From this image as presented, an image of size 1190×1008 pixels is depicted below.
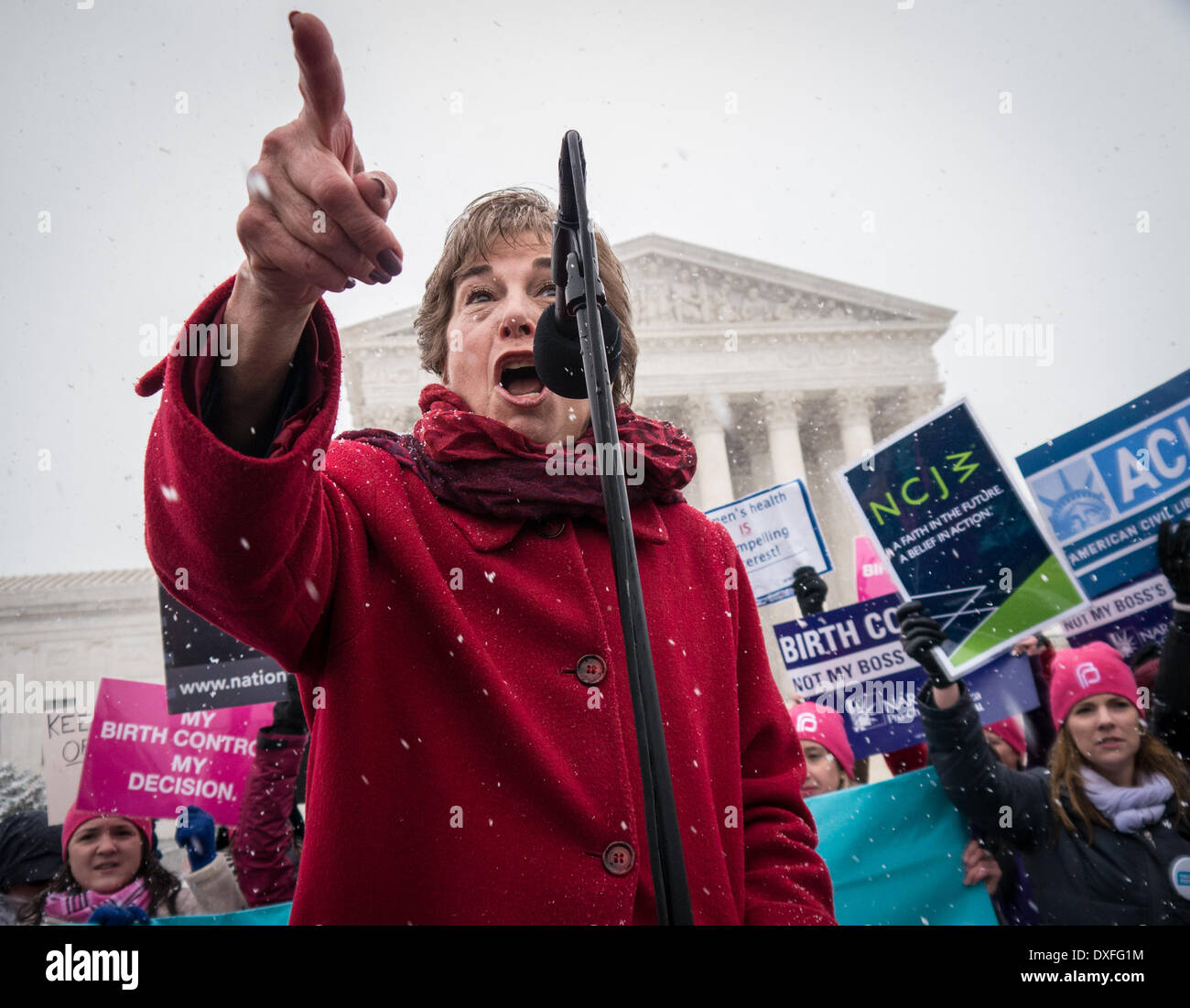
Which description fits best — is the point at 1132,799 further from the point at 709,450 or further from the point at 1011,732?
the point at 709,450

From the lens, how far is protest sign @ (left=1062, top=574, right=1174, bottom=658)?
389cm

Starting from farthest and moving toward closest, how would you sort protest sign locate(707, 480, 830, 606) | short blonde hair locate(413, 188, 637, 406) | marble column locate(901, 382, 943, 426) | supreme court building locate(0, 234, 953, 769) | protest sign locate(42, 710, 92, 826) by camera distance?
1. marble column locate(901, 382, 943, 426)
2. supreme court building locate(0, 234, 953, 769)
3. protest sign locate(707, 480, 830, 606)
4. protest sign locate(42, 710, 92, 826)
5. short blonde hair locate(413, 188, 637, 406)

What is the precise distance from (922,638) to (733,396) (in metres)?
15.1

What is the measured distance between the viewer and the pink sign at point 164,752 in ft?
14.7

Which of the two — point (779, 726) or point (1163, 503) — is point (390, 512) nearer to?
point (779, 726)

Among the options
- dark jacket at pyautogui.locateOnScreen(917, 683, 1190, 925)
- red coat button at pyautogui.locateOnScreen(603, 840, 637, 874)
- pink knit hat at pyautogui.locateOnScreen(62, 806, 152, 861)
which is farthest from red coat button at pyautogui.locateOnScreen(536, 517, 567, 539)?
pink knit hat at pyautogui.locateOnScreen(62, 806, 152, 861)

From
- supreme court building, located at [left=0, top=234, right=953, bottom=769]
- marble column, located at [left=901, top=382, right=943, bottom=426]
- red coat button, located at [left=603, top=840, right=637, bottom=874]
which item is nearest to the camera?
red coat button, located at [left=603, top=840, right=637, bottom=874]

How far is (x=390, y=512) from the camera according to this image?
1273mm

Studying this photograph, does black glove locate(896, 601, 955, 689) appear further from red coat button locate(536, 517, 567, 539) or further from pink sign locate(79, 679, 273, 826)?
pink sign locate(79, 679, 273, 826)

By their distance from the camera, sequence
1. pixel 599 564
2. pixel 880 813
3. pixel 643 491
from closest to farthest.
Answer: pixel 599 564 < pixel 643 491 < pixel 880 813

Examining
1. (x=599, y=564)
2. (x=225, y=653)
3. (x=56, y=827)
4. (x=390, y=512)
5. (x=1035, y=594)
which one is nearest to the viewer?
(x=390, y=512)

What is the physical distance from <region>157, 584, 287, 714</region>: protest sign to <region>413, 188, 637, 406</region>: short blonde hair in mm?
3511
